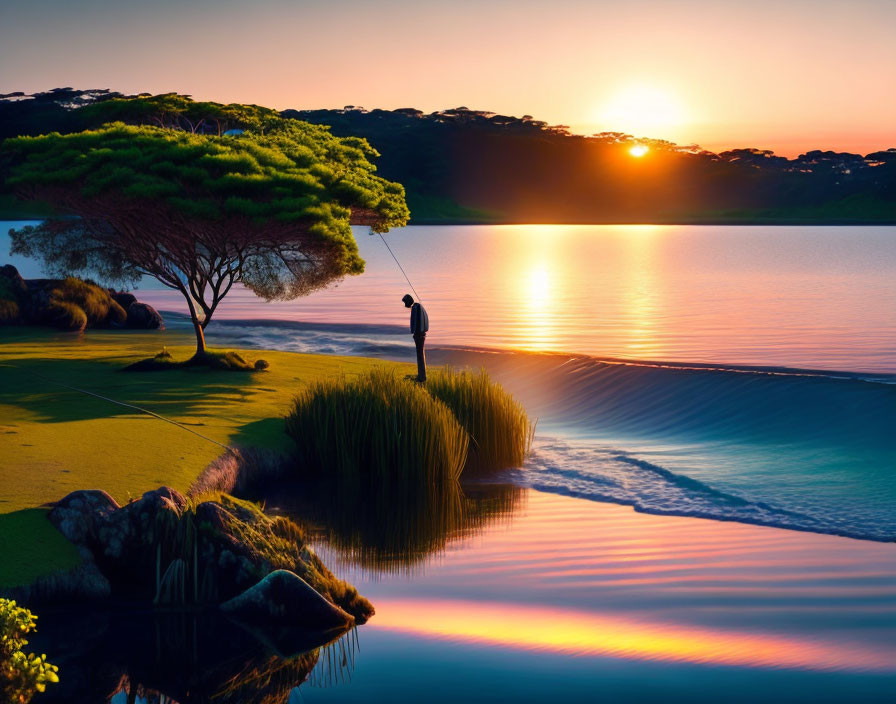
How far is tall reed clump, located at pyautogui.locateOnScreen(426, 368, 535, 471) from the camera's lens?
1550 cm

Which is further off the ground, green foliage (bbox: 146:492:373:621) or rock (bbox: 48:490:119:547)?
rock (bbox: 48:490:119:547)

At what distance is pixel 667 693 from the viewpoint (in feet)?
24.1

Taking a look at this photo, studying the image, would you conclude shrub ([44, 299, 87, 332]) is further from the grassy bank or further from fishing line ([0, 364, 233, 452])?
fishing line ([0, 364, 233, 452])

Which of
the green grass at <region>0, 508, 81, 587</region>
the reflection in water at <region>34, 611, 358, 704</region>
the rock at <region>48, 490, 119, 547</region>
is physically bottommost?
the reflection in water at <region>34, 611, 358, 704</region>

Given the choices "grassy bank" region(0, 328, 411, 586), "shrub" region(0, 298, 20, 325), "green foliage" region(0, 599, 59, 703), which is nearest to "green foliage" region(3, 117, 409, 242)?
"grassy bank" region(0, 328, 411, 586)

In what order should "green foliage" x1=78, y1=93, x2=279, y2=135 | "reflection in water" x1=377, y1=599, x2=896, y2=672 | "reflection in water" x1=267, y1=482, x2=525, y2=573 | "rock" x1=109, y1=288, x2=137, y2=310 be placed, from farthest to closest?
"rock" x1=109, y1=288, x2=137, y2=310 → "green foliage" x1=78, y1=93, x2=279, y2=135 → "reflection in water" x1=267, y1=482, x2=525, y2=573 → "reflection in water" x1=377, y1=599, x2=896, y2=672

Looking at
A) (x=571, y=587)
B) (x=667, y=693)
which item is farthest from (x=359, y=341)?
(x=667, y=693)

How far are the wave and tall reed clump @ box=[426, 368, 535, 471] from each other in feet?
1.29

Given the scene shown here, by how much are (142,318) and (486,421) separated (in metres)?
17.9

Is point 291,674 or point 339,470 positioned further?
point 339,470

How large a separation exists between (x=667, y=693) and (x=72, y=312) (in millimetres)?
23789

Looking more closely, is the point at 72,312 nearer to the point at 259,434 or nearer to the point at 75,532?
the point at 259,434

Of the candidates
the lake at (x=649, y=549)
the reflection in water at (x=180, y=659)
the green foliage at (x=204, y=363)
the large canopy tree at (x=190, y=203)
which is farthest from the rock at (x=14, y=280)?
the reflection in water at (x=180, y=659)

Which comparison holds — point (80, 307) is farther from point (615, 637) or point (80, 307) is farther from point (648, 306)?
point (648, 306)
